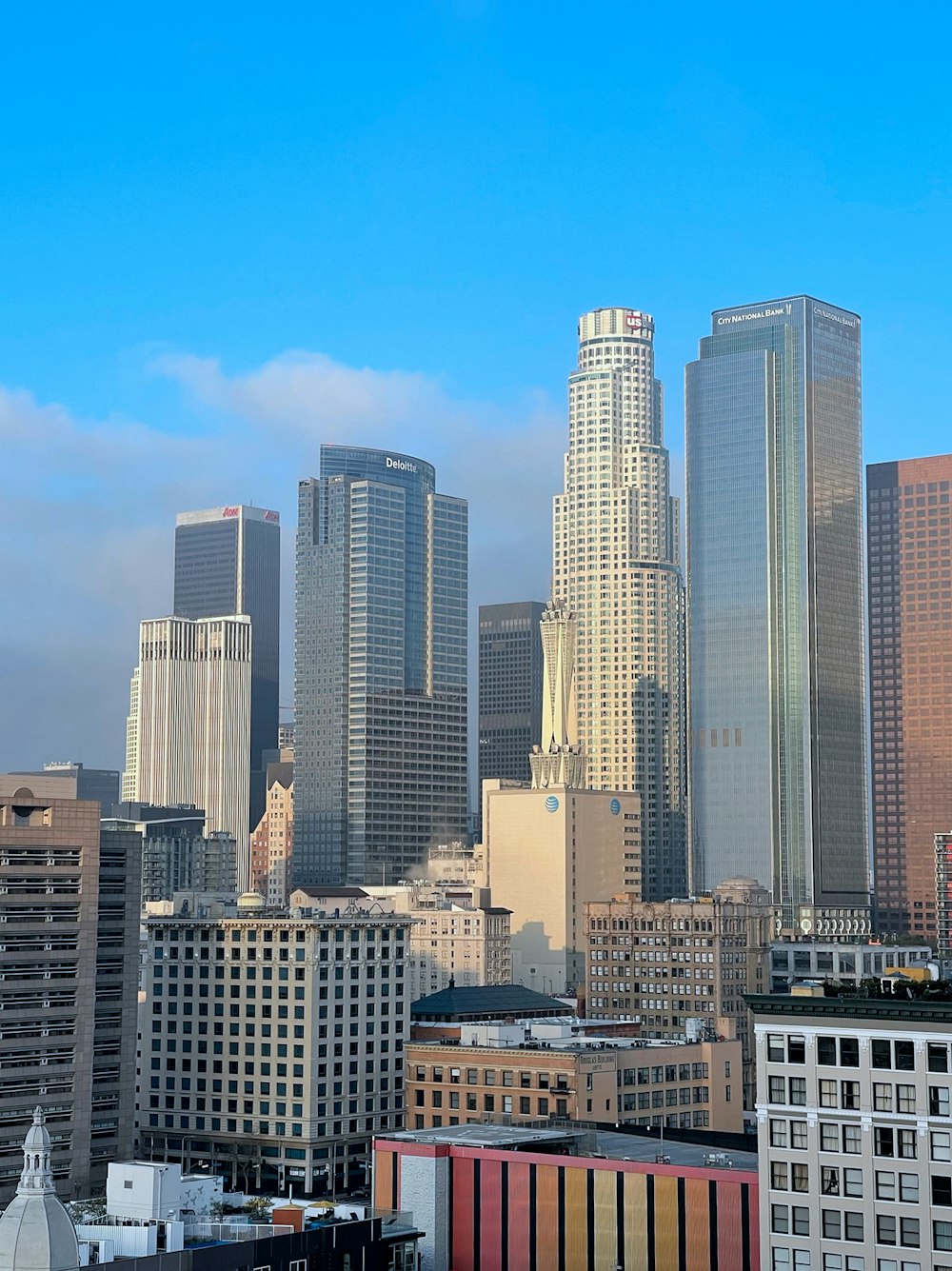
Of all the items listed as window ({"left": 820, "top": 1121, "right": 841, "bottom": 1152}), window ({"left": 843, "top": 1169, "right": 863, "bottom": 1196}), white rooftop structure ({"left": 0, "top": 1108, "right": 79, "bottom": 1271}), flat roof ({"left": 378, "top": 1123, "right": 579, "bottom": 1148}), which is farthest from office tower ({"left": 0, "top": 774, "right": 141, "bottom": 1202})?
window ({"left": 843, "top": 1169, "right": 863, "bottom": 1196})

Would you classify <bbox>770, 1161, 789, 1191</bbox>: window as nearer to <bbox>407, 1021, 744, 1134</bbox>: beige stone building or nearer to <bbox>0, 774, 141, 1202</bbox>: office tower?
<bbox>407, 1021, 744, 1134</bbox>: beige stone building

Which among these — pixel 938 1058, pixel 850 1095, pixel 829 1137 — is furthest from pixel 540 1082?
pixel 938 1058

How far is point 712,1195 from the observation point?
346ft

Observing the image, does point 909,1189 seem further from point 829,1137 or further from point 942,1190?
point 829,1137

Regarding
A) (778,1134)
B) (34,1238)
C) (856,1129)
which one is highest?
(856,1129)

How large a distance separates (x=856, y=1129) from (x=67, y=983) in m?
112

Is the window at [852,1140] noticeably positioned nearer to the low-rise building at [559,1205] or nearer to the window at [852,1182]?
the window at [852,1182]

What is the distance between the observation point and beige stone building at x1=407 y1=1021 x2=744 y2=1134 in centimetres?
18575

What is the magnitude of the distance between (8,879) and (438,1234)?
255 ft

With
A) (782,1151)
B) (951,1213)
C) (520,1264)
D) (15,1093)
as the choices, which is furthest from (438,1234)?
(15,1093)

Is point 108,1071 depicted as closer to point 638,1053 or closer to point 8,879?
point 8,879

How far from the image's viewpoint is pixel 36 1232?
86562 mm

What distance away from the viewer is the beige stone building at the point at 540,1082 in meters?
186

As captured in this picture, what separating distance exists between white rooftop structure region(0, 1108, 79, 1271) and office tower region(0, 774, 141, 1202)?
85.1 metres
